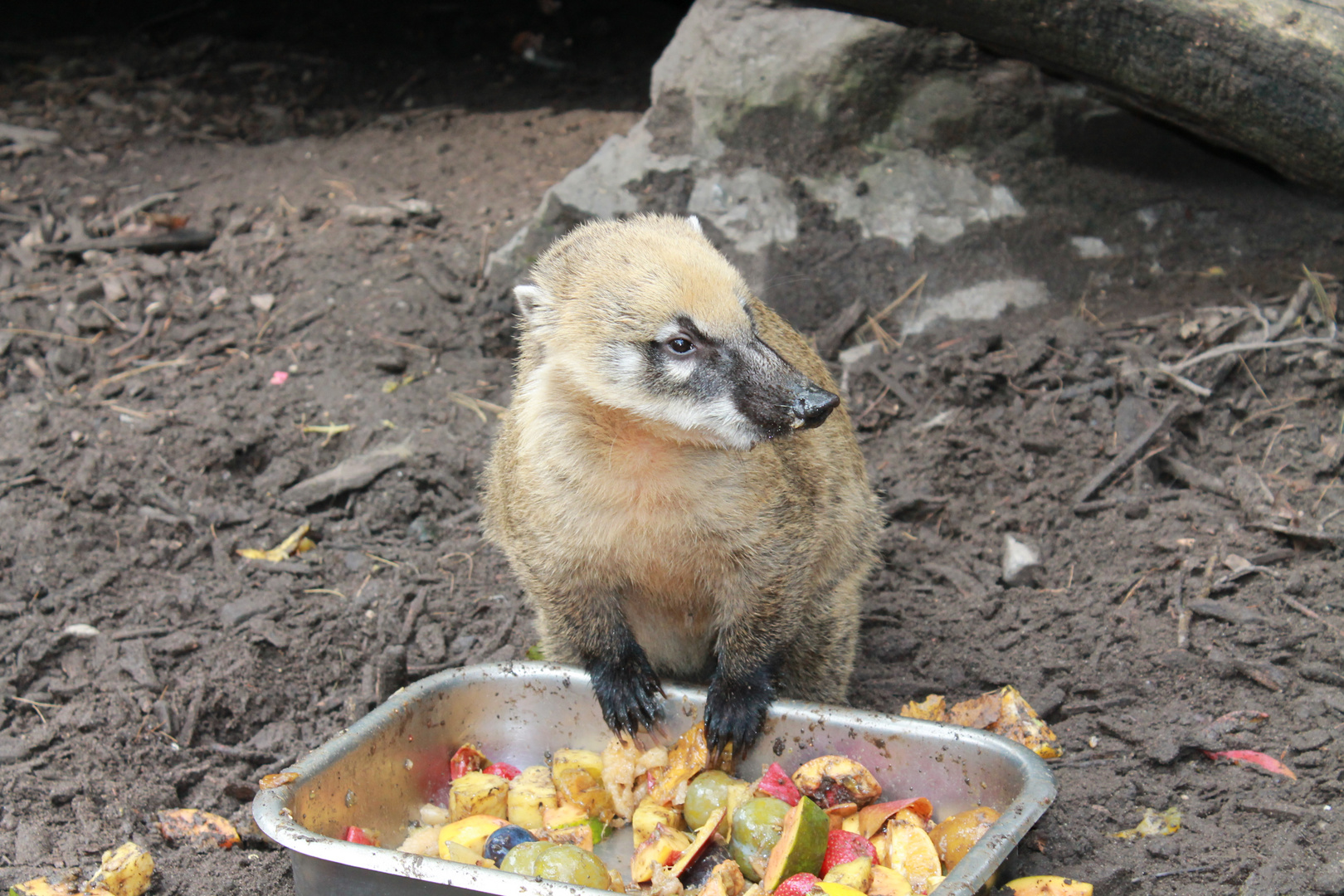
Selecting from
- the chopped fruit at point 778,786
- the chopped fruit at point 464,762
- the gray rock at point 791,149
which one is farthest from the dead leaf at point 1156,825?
the gray rock at point 791,149

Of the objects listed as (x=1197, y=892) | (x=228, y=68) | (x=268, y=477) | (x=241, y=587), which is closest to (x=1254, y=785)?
(x=1197, y=892)

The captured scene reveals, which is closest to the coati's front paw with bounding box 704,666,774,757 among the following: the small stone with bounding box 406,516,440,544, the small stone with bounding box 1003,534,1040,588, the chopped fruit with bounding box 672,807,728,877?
the chopped fruit with bounding box 672,807,728,877

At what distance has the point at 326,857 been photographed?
2598 millimetres

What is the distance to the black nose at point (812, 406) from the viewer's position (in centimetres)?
289

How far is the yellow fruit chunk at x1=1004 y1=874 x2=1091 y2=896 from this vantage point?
8.63 feet

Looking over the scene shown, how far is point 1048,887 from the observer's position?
267 centimetres

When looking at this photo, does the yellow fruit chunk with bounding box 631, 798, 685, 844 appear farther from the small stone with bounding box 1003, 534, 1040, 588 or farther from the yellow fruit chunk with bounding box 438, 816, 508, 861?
the small stone with bounding box 1003, 534, 1040, 588

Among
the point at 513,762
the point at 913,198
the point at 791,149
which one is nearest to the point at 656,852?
the point at 513,762

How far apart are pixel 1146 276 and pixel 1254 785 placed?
3.00 meters

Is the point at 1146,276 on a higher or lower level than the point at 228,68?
lower

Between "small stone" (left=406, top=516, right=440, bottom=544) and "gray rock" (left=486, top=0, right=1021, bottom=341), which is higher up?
"gray rock" (left=486, top=0, right=1021, bottom=341)

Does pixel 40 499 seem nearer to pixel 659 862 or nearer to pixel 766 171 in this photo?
pixel 659 862

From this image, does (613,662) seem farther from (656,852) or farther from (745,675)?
(656,852)

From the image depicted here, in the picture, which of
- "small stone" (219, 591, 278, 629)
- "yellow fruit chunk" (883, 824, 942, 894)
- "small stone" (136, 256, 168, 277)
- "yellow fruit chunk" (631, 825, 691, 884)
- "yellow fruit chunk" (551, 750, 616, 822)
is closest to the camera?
"yellow fruit chunk" (883, 824, 942, 894)
